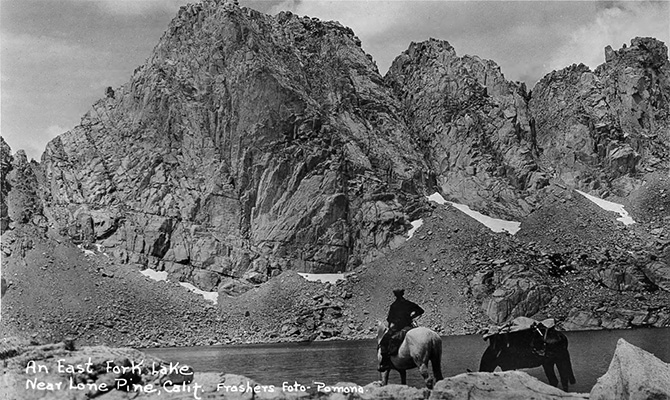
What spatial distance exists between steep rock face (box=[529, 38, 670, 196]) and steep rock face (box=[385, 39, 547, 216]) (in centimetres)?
472

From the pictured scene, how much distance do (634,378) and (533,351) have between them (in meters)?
6.10

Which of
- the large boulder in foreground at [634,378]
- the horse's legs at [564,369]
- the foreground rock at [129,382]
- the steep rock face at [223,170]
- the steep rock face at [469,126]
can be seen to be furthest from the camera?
the steep rock face at [469,126]

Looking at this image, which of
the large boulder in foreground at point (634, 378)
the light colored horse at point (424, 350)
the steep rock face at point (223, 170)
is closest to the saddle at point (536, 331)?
the light colored horse at point (424, 350)

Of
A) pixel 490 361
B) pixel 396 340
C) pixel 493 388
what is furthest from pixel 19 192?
pixel 493 388

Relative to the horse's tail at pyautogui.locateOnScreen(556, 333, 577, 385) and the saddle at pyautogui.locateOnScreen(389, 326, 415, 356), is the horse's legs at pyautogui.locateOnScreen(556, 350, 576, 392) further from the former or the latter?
the saddle at pyautogui.locateOnScreen(389, 326, 415, 356)

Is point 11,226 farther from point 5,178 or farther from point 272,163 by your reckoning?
point 272,163

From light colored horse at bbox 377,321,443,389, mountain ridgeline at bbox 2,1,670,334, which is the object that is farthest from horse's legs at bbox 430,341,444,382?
mountain ridgeline at bbox 2,1,670,334

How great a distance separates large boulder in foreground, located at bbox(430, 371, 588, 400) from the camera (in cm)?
1081

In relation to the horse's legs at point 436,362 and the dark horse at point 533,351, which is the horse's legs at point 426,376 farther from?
the dark horse at point 533,351

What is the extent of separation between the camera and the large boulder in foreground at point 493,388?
10812 millimetres

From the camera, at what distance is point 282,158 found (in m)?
82.8

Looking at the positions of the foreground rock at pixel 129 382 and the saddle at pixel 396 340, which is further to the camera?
the saddle at pixel 396 340

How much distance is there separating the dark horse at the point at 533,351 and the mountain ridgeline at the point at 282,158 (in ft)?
192

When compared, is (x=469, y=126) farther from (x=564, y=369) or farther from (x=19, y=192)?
(x=564, y=369)
